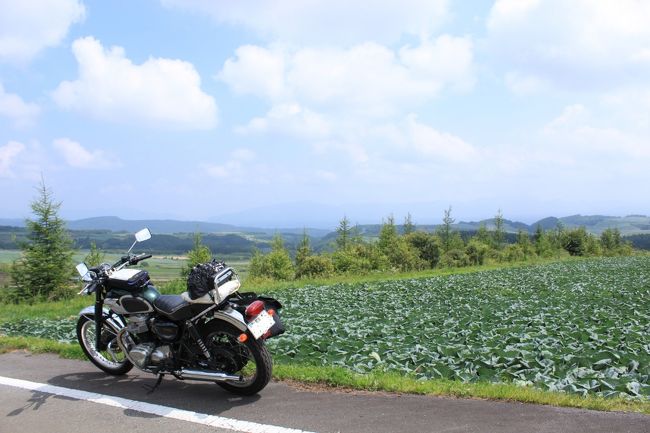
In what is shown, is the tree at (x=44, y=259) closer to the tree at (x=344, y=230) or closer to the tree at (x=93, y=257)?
the tree at (x=93, y=257)

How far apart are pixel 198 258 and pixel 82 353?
38.5 metres

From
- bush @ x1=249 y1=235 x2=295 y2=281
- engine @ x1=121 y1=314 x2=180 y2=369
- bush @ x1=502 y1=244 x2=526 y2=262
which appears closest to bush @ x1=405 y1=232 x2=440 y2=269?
bush @ x1=502 y1=244 x2=526 y2=262

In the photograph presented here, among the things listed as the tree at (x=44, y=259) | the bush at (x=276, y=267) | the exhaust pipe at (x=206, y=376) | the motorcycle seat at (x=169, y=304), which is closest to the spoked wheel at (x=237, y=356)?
the exhaust pipe at (x=206, y=376)

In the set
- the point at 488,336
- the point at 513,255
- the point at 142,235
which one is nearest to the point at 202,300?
the point at 142,235

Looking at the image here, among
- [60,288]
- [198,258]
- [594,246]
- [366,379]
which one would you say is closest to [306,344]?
[366,379]

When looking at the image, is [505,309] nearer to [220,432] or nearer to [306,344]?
[306,344]

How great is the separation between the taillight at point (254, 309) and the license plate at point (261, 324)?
46 millimetres

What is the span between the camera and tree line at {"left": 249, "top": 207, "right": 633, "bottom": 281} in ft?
127

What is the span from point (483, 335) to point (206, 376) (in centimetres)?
555

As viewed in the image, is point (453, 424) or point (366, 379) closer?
point (453, 424)

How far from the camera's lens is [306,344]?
798 centimetres

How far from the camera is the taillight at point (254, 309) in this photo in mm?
5086

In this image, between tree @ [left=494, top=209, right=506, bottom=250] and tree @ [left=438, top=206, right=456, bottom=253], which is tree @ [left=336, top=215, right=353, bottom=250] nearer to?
tree @ [left=438, top=206, right=456, bottom=253]

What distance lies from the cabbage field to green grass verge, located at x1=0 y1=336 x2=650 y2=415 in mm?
417
